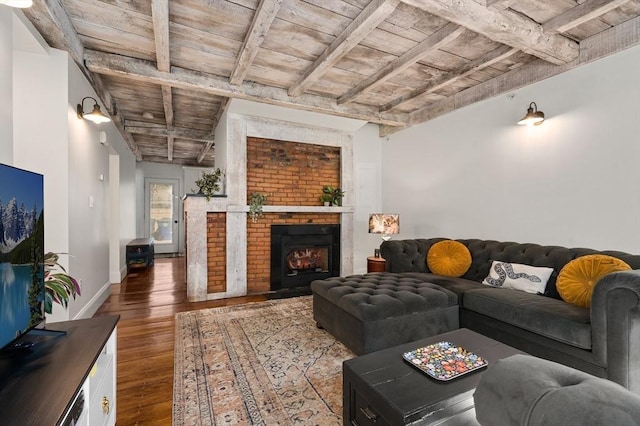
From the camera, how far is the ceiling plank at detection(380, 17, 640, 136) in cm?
240

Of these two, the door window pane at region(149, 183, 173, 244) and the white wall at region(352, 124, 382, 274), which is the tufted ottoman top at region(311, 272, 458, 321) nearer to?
the white wall at region(352, 124, 382, 274)

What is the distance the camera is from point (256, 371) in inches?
81.0

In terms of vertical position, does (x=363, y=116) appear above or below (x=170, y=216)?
above

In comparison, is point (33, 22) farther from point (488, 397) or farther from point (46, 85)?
point (488, 397)

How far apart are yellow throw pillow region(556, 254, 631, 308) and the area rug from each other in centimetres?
168

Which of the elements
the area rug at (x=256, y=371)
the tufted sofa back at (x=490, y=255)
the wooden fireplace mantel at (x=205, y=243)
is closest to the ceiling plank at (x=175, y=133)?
the wooden fireplace mantel at (x=205, y=243)

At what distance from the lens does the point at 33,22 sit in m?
2.10

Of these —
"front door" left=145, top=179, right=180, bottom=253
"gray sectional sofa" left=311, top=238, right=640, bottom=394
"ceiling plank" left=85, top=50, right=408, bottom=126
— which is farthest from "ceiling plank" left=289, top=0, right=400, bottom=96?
"front door" left=145, top=179, right=180, bottom=253

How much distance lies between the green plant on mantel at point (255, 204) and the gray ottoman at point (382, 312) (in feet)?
5.98

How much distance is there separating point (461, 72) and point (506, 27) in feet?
3.07

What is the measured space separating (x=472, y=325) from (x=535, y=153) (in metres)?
1.91

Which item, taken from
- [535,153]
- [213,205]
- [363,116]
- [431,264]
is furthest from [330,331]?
[363,116]

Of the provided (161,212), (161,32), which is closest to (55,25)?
(161,32)

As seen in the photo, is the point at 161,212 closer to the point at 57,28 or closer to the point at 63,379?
the point at 57,28
